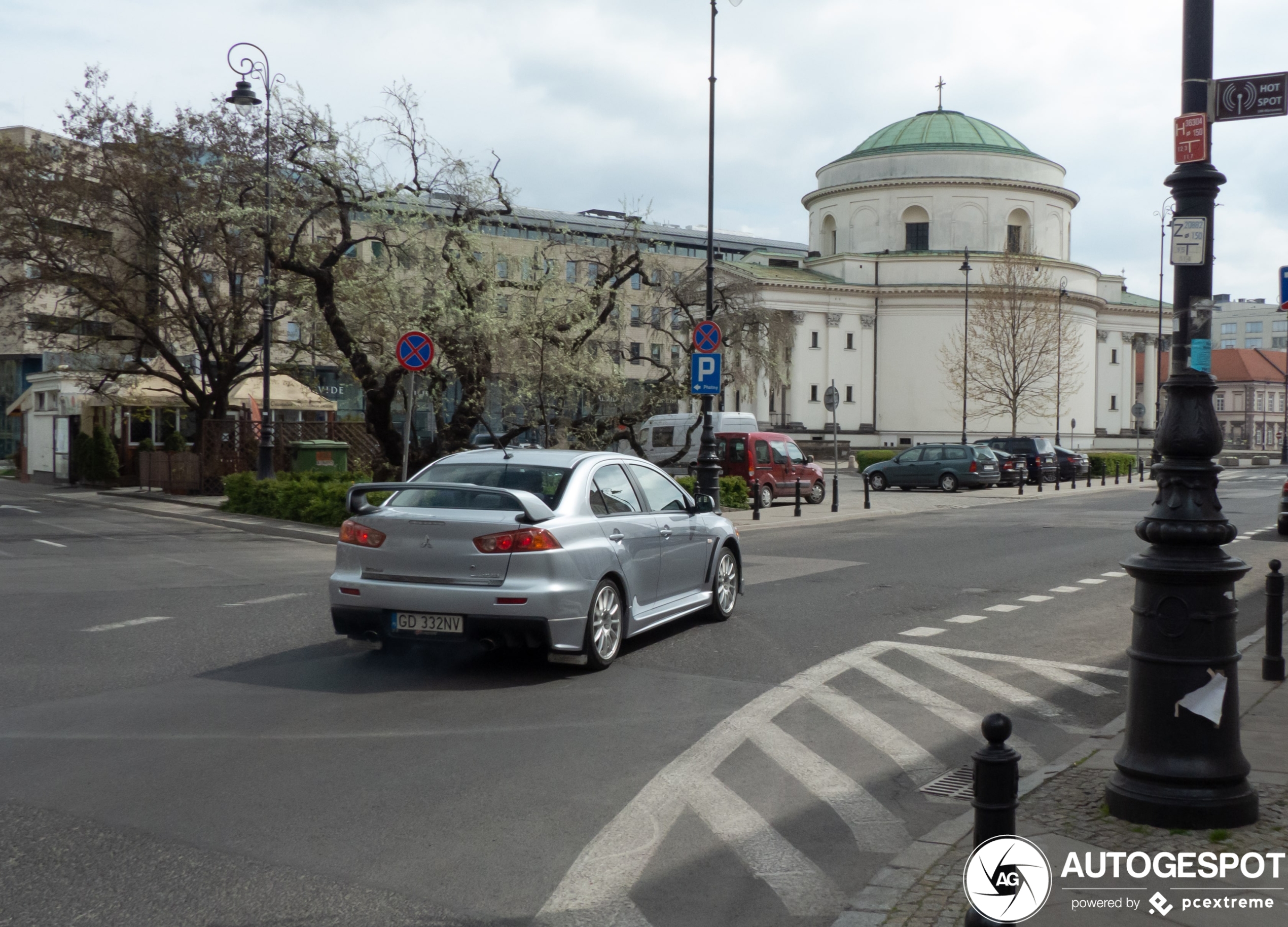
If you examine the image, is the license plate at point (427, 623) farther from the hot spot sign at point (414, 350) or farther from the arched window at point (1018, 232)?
the arched window at point (1018, 232)

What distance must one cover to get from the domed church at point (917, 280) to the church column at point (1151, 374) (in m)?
7.40

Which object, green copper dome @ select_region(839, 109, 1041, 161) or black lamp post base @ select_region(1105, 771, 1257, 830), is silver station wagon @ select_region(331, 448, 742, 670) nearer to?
black lamp post base @ select_region(1105, 771, 1257, 830)

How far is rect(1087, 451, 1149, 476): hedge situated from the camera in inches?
2053

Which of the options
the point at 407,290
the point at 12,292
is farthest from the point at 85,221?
the point at 407,290

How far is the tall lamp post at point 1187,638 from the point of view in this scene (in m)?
4.85

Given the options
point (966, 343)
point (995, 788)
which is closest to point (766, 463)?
point (995, 788)

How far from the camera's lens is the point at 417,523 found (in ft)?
27.1

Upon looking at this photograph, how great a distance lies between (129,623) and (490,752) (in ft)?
18.6

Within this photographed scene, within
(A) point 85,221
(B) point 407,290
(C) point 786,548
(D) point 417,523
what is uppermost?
(A) point 85,221

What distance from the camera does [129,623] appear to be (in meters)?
10.5

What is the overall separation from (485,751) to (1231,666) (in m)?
3.61

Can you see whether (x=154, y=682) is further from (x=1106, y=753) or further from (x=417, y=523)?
(x=1106, y=753)

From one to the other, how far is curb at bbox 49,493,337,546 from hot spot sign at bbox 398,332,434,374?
10.9 feet

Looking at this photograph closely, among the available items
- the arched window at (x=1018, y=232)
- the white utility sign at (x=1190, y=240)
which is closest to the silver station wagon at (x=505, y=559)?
the white utility sign at (x=1190, y=240)
